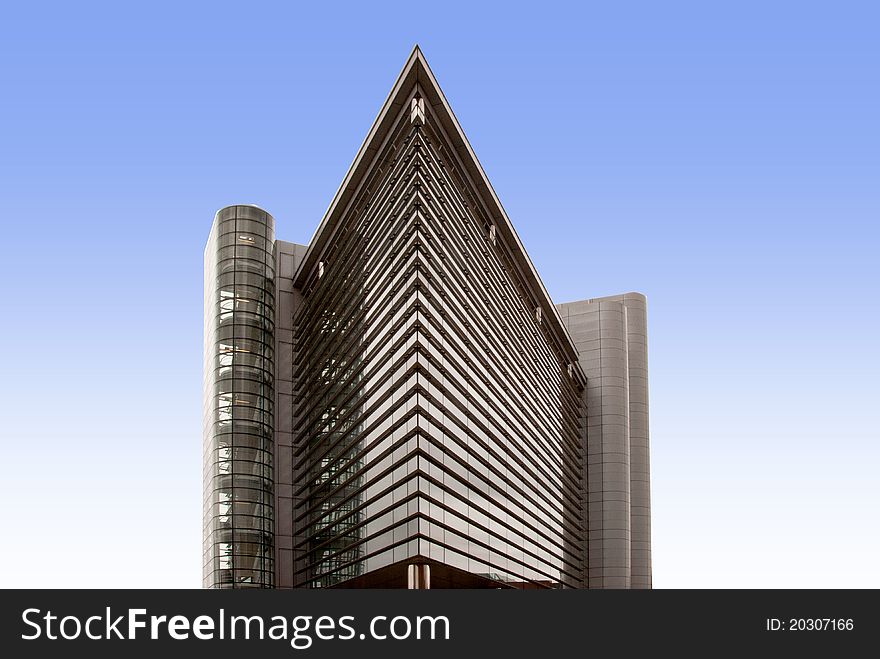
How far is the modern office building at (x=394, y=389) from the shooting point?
123 ft

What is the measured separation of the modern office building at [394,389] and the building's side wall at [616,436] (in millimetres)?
5853

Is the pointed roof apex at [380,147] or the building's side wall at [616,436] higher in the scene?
the pointed roof apex at [380,147]

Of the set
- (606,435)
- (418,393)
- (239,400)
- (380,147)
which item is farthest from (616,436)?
(418,393)

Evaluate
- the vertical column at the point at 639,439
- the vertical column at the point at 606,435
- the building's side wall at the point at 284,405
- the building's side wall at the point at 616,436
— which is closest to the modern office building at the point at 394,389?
the building's side wall at the point at 284,405

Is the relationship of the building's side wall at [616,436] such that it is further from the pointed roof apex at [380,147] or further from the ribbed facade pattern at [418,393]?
the pointed roof apex at [380,147]

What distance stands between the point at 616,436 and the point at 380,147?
3913 cm

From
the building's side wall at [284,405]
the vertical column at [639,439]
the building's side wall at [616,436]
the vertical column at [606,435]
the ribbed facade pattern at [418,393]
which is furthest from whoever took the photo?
the vertical column at [639,439]

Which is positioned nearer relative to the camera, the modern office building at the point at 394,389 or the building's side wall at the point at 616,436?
the modern office building at the point at 394,389

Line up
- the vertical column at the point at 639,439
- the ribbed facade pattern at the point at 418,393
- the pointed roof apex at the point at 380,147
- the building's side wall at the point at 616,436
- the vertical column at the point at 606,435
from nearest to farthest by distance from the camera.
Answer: the ribbed facade pattern at the point at 418,393 < the pointed roof apex at the point at 380,147 < the vertical column at the point at 606,435 < the building's side wall at the point at 616,436 < the vertical column at the point at 639,439

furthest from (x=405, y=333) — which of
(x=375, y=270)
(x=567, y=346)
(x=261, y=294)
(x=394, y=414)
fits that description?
(x=567, y=346)

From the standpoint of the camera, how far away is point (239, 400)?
54.1 meters

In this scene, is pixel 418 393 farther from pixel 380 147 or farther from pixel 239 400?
pixel 239 400
